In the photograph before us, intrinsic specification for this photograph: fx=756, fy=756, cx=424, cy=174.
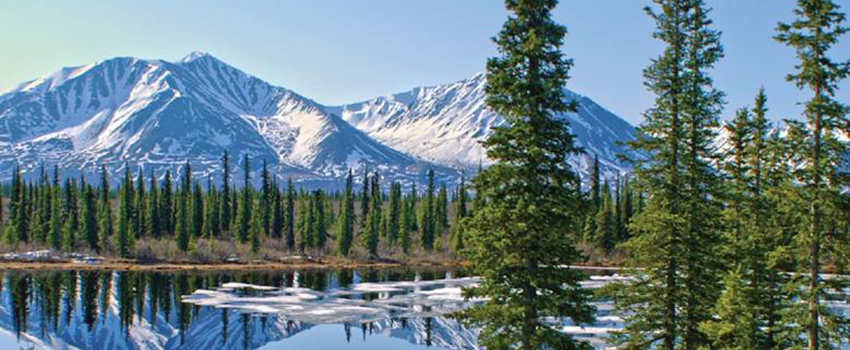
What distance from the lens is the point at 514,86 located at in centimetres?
2264

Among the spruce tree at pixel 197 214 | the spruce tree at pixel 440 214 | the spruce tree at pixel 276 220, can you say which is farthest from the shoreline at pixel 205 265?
the spruce tree at pixel 197 214

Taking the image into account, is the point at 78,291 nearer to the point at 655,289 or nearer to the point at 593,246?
the point at 655,289

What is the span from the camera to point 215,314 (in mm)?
65812

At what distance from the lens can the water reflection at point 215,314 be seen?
55.5m

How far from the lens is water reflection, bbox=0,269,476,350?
55531 millimetres

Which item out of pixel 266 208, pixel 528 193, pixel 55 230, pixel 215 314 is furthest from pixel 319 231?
pixel 528 193

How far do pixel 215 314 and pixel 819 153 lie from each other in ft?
175

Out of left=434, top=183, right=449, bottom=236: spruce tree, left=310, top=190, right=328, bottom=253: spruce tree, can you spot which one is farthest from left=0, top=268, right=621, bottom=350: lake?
left=434, top=183, right=449, bottom=236: spruce tree

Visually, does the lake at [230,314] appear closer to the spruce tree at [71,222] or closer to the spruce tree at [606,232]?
the spruce tree at [71,222]

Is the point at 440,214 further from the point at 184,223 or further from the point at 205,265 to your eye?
the point at 184,223

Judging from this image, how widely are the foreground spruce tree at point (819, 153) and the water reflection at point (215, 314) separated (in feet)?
106

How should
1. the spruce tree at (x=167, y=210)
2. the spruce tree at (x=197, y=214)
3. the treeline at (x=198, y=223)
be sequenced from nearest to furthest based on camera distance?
the treeline at (x=198, y=223)
the spruce tree at (x=197, y=214)
the spruce tree at (x=167, y=210)

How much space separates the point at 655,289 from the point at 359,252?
97570mm

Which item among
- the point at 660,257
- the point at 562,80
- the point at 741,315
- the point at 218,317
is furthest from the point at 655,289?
the point at 218,317
